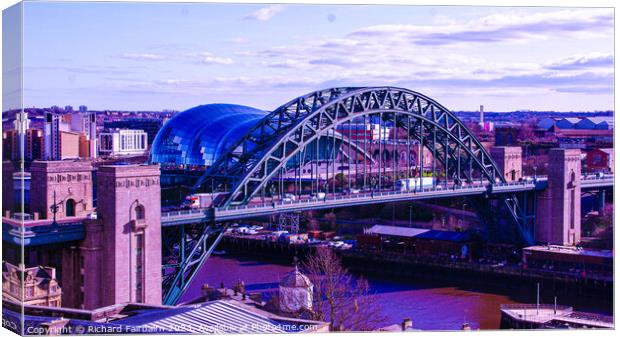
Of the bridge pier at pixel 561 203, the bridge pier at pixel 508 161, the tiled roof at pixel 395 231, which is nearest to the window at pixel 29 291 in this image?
the tiled roof at pixel 395 231

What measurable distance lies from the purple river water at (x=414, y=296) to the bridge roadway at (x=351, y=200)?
8.07ft

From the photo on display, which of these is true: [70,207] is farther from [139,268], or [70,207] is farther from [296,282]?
[296,282]

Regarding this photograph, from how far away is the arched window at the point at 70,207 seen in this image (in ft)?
66.0

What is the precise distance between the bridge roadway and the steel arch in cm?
42

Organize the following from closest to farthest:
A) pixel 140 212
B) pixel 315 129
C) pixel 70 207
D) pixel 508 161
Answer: pixel 140 212 < pixel 70 207 < pixel 315 129 < pixel 508 161

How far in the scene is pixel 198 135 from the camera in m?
43.1

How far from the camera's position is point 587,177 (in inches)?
1363

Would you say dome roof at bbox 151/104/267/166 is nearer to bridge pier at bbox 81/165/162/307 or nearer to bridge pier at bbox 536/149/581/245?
bridge pier at bbox 536/149/581/245

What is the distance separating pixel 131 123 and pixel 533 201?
661 inches

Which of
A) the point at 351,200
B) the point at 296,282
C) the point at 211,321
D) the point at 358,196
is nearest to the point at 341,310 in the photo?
the point at 296,282

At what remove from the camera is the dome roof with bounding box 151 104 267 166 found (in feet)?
140

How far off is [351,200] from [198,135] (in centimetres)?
1719

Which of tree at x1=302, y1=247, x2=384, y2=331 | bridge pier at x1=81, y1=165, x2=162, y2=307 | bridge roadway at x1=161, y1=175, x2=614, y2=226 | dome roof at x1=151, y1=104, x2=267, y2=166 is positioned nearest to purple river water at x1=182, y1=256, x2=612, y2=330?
tree at x1=302, y1=247, x2=384, y2=331

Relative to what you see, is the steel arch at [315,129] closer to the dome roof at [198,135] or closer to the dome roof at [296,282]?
the dome roof at [296,282]
